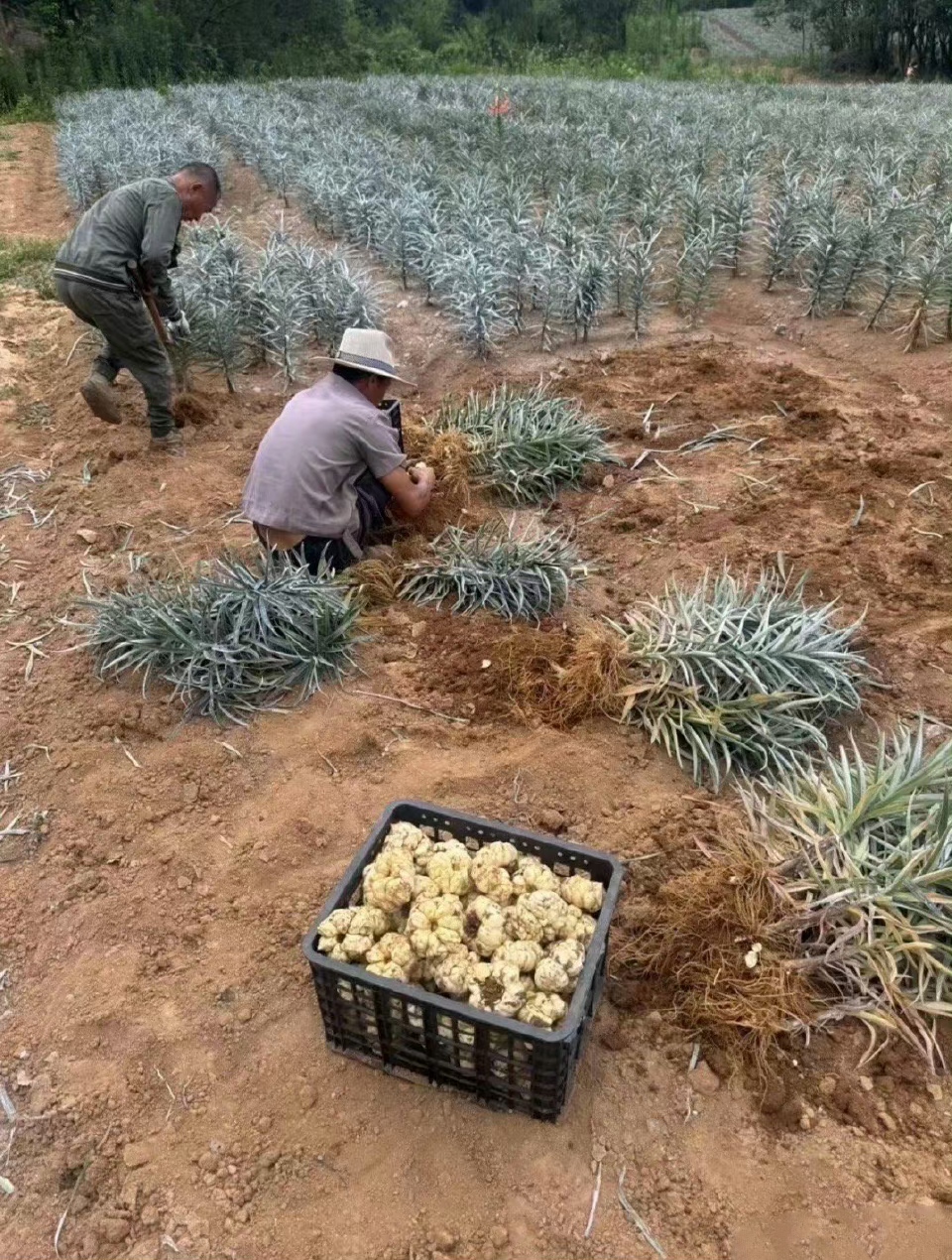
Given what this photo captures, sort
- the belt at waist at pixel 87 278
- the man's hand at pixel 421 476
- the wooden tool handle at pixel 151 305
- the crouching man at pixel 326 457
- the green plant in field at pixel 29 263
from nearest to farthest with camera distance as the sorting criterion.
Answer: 1. the crouching man at pixel 326 457
2. the man's hand at pixel 421 476
3. the belt at waist at pixel 87 278
4. the wooden tool handle at pixel 151 305
5. the green plant in field at pixel 29 263

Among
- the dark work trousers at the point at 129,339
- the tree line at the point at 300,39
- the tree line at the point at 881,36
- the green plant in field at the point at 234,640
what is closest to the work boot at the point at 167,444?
the dark work trousers at the point at 129,339

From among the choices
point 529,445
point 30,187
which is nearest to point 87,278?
point 529,445

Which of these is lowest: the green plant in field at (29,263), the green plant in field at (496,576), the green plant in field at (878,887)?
the green plant in field at (878,887)

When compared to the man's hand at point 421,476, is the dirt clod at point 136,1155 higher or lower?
lower

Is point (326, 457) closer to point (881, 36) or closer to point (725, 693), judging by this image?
point (725, 693)

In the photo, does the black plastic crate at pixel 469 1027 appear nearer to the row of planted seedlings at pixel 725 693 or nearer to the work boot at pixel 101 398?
the row of planted seedlings at pixel 725 693

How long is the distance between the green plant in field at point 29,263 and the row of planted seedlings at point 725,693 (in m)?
5.21

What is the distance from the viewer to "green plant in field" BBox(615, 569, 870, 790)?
9.69 feet

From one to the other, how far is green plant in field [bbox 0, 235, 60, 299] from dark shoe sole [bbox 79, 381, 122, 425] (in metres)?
3.09

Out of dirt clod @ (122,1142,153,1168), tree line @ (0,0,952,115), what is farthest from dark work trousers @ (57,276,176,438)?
tree line @ (0,0,952,115)

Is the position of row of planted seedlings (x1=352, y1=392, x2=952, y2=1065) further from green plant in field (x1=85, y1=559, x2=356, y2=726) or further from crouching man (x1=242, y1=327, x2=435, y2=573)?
green plant in field (x1=85, y1=559, x2=356, y2=726)

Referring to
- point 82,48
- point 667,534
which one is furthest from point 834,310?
point 82,48

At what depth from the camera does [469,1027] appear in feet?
6.15

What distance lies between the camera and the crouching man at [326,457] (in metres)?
3.53
